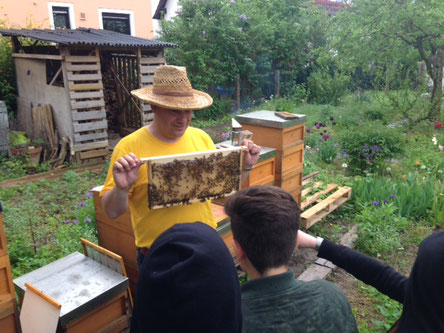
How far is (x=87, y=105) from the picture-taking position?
23.5ft

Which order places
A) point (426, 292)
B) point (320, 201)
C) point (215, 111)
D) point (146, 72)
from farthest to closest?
point (215, 111) → point (146, 72) → point (320, 201) → point (426, 292)

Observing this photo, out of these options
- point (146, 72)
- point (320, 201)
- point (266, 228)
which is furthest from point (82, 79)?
point (266, 228)

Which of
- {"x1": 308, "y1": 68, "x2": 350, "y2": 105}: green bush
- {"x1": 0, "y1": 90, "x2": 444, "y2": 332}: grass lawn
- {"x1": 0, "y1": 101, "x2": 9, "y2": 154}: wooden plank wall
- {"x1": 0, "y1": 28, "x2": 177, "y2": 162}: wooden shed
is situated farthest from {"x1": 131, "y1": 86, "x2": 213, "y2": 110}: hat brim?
{"x1": 308, "y1": 68, "x2": 350, "y2": 105}: green bush

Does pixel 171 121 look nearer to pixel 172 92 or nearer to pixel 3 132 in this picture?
pixel 172 92

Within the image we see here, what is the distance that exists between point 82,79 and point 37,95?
1700mm

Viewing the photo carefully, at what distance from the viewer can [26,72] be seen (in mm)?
8250

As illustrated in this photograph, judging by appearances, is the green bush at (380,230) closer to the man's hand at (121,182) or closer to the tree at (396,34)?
the man's hand at (121,182)

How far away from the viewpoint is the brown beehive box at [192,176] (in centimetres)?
203

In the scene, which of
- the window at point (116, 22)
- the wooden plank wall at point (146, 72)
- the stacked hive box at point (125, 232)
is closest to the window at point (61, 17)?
the window at point (116, 22)

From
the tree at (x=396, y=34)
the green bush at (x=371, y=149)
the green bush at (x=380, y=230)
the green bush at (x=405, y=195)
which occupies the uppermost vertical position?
the tree at (x=396, y=34)

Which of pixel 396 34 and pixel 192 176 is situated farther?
pixel 396 34

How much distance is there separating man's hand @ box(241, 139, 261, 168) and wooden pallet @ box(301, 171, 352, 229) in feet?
6.96

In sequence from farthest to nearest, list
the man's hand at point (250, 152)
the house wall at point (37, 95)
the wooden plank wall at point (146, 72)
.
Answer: the wooden plank wall at point (146, 72) < the house wall at point (37, 95) < the man's hand at point (250, 152)

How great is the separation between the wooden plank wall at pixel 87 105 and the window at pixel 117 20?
7.15 meters
